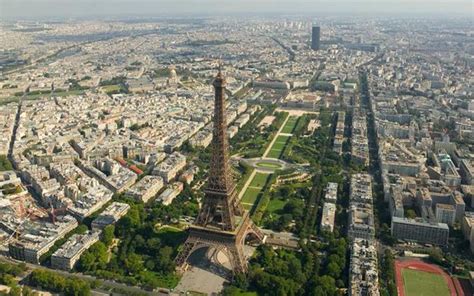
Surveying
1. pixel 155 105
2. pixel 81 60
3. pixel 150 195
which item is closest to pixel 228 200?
pixel 150 195

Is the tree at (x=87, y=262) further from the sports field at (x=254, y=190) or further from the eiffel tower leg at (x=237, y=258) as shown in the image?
the sports field at (x=254, y=190)

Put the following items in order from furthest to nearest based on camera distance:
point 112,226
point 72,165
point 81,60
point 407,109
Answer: point 81,60, point 407,109, point 72,165, point 112,226

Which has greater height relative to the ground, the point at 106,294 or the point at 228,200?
the point at 228,200

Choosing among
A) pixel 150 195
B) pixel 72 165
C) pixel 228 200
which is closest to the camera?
pixel 228 200

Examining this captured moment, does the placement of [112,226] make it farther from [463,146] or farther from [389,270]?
[463,146]

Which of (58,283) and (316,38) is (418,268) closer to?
(58,283)

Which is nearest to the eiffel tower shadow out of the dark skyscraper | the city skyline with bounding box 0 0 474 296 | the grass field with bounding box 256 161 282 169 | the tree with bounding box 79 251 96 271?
the city skyline with bounding box 0 0 474 296

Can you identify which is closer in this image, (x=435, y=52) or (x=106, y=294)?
(x=106, y=294)

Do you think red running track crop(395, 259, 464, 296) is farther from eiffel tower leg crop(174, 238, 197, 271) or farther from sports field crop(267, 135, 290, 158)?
sports field crop(267, 135, 290, 158)
